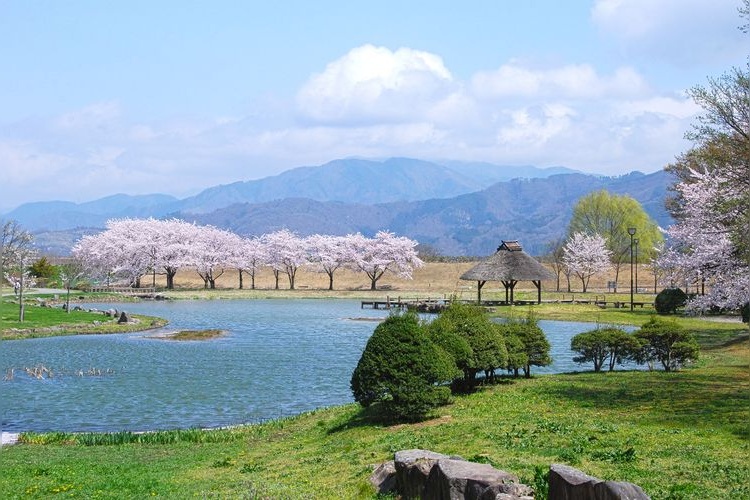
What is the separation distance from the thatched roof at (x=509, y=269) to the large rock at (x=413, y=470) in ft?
165

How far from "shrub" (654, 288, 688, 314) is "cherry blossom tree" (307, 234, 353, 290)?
49.4 meters

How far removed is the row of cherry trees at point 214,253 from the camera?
9325cm

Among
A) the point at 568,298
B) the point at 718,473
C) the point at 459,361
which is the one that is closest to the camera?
the point at 718,473

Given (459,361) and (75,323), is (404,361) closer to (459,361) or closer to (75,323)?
(459,361)

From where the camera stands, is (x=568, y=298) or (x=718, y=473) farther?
(x=568, y=298)

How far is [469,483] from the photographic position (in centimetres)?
873

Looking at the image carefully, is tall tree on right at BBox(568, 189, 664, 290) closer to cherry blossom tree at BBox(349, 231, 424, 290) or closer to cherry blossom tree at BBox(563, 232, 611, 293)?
cherry blossom tree at BBox(563, 232, 611, 293)

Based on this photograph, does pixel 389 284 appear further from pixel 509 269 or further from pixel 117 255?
pixel 509 269

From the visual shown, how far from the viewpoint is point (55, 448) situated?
17.2m

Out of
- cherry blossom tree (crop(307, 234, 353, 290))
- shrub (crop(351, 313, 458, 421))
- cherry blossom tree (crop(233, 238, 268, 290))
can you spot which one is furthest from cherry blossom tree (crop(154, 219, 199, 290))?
shrub (crop(351, 313, 458, 421))

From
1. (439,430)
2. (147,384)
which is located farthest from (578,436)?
(147,384)

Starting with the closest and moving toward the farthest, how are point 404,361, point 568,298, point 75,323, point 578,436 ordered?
1. point 578,436
2. point 404,361
3. point 75,323
4. point 568,298

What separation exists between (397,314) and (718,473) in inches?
352

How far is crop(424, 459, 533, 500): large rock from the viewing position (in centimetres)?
839
